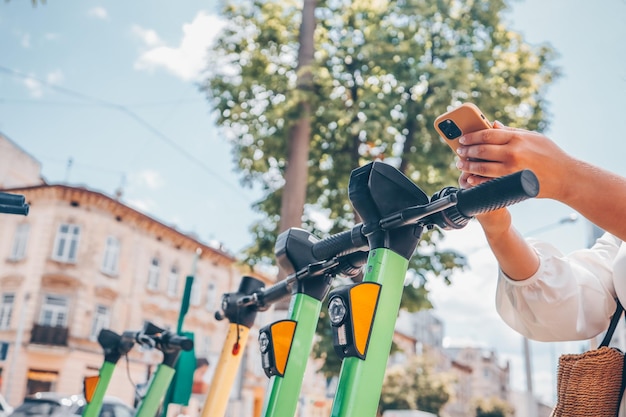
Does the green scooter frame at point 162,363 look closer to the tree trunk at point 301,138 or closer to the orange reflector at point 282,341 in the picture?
the orange reflector at point 282,341

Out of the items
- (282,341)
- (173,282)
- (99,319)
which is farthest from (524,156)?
(173,282)

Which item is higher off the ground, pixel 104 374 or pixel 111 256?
pixel 104 374

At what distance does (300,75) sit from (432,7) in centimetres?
236

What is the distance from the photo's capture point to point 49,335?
65.9 feet

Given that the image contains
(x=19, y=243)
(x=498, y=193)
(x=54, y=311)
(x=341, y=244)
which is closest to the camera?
(x=498, y=193)

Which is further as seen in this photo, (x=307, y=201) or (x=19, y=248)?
(x=19, y=248)

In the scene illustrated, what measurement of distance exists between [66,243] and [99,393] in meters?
20.1

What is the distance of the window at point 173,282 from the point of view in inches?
952

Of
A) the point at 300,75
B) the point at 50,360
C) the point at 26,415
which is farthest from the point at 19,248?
the point at 300,75

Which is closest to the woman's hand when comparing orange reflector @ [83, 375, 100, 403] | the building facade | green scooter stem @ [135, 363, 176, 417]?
green scooter stem @ [135, 363, 176, 417]

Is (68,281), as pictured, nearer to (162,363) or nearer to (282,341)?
(162,363)

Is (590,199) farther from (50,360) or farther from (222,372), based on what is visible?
(50,360)

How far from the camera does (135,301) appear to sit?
22.6 metres

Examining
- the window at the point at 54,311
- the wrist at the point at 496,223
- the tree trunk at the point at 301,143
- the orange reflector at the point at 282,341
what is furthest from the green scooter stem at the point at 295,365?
the window at the point at 54,311
